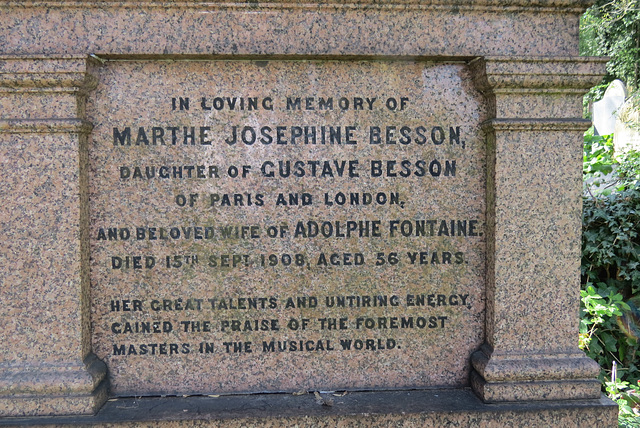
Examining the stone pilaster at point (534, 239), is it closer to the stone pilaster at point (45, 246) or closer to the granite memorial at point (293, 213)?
the granite memorial at point (293, 213)

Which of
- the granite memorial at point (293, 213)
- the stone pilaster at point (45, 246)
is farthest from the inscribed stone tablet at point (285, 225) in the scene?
the stone pilaster at point (45, 246)

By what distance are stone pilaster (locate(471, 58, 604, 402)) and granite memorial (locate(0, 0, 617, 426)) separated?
13mm

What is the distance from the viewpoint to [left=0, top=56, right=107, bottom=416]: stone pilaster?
288 centimetres

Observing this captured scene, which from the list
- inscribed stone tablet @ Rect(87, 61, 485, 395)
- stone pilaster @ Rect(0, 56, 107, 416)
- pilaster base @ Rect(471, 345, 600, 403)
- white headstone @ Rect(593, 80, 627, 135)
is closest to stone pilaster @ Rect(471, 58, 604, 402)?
pilaster base @ Rect(471, 345, 600, 403)

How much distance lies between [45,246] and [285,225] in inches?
53.5

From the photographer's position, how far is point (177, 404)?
306cm

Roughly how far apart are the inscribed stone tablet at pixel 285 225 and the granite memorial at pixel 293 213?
1cm

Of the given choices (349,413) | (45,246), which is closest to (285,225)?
(349,413)

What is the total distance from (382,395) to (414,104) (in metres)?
1.79

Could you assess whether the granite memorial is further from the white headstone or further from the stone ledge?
A: the white headstone

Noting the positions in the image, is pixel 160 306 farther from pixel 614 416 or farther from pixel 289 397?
pixel 614 416

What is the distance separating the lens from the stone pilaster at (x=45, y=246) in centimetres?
288

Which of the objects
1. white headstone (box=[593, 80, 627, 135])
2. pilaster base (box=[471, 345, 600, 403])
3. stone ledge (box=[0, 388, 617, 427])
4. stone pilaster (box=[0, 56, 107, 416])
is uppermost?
white headstone (box=[593, 80, 627, 135])

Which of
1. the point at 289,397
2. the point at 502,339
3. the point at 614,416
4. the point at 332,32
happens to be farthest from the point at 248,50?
the point at 614,416
